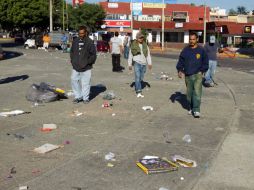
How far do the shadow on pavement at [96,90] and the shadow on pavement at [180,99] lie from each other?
6.64 feet

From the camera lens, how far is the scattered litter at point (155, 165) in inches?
232

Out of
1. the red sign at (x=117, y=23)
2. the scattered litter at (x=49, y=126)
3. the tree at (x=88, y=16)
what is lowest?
the scattered litter at (x=49, y=126)

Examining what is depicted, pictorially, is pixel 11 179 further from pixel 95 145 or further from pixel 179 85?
pixel 179 85

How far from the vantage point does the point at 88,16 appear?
3711 inches

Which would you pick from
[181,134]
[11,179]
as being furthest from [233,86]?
[11,179]

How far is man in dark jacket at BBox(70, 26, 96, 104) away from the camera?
10798 mm

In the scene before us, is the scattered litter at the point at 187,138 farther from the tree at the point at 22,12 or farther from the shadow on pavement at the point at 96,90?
the tree at the point at 22,12

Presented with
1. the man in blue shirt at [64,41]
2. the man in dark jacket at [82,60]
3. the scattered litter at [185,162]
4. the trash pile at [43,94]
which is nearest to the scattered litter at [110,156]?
the scattered litter at [185,162]

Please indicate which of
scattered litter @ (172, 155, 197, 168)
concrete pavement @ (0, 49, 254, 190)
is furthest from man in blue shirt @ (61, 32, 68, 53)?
scattered litter @ (172, 155, 197, 168)

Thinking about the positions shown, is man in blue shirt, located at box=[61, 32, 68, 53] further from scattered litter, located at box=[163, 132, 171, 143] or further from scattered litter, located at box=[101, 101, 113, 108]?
scattered litter, located at box=[163, 132, 171, 143]

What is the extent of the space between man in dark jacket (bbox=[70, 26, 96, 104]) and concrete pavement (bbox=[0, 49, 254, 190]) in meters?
0.42

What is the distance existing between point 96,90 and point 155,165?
24.6 ft

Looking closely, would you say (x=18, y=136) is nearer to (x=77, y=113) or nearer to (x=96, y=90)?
(x=77, y=113)

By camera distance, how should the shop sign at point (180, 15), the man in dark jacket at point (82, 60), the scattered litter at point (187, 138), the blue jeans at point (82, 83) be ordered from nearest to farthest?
1. the scattered litter at point (187, 138)
2. the man in dark jacket at point (82, 60)
3. the blue jeans at point (82, 83)
4. the shop sign at point (180, 15)
